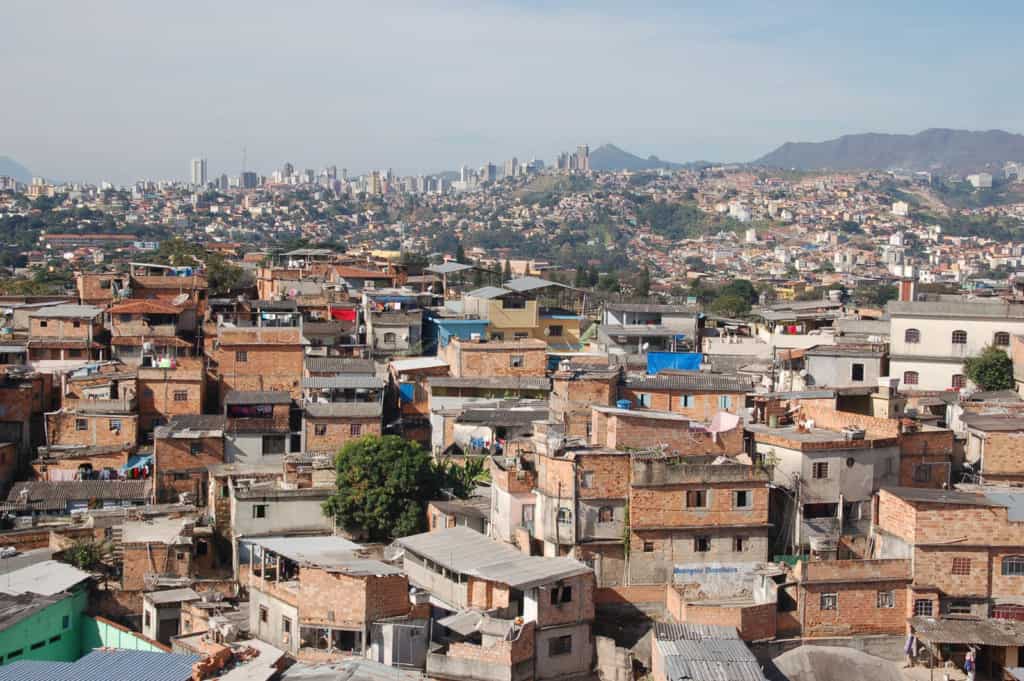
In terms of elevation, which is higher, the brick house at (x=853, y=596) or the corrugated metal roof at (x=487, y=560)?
the corrugated metal roof at (x=487, y=560)

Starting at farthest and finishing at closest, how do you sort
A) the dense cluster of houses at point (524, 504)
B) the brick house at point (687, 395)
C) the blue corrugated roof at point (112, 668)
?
the brick house at point (687, 395) → the dense cluster of houses at point (524, 504) → the blue corrugated roof at point (112, 668)

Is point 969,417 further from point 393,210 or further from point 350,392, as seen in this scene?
point 393,210

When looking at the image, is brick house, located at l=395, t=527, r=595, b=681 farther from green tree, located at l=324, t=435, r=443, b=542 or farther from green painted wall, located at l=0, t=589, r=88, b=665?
green painted wall, located at l=0, t=589, r=88, b=665

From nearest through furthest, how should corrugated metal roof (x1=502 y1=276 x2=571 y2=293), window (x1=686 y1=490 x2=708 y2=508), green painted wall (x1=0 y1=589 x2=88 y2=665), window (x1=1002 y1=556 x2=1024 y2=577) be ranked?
1. green painted wall (x1=0 y1=589 x2=88 y2=665)
2. window (x1=1002 y1=556 x2=1024 y2=577)
3. window (x1=686 y1=490 x2=708 y2=508)
4. corrugated metal roof (x1=502 y1=276 x2=571 y2=293)

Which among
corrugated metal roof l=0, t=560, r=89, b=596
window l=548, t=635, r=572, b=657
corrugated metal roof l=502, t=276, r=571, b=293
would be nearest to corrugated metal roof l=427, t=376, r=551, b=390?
corrugated metal roof l=502, t=276, r=571, b=293

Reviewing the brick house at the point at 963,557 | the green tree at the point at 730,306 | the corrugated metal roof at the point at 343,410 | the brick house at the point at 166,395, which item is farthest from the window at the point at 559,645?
the green tree at the point at 730,306

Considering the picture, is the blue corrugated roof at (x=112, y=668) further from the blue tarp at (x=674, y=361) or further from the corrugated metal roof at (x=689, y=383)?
the blue tarp at (x=674, y=361)

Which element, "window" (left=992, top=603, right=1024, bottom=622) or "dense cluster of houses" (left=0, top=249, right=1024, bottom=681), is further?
"window" (left=992, top=603, right=1024, bottom=622)
